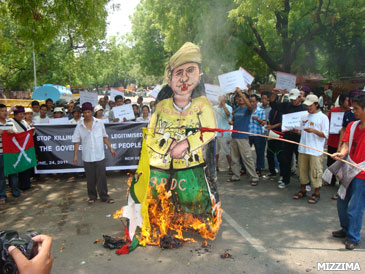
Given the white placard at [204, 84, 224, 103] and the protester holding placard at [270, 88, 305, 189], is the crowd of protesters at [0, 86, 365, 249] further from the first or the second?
the white placard at [204, 84, 224, 103]

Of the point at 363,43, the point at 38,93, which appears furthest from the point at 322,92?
the point at 38,93

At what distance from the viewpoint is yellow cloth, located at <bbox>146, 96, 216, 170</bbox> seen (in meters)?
4.61


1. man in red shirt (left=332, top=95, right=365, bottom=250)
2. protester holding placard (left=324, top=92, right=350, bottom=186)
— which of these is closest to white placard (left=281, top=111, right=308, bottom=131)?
protester holding placard (left=324, top=92, right=350, bottom=186)

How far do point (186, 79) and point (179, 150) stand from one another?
106 centimetres

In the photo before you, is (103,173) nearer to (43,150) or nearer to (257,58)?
(43,150)

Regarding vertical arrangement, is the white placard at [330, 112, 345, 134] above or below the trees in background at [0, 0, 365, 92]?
below

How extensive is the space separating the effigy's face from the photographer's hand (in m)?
3.32

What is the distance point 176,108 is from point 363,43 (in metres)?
17.9

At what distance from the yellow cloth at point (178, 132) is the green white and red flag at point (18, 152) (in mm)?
3378

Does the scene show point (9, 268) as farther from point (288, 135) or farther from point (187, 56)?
point (288, 135)

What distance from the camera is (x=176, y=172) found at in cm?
457

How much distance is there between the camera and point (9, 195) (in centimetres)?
677

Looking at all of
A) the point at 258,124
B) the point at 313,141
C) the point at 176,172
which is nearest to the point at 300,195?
the point at 313,141

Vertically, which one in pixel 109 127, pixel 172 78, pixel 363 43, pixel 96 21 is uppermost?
pixel 363 43
